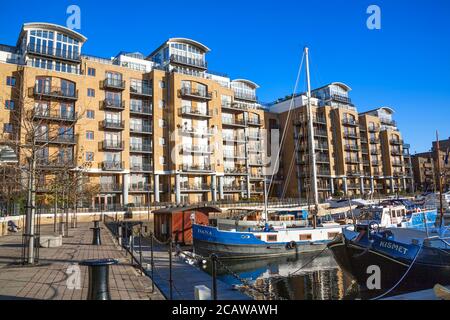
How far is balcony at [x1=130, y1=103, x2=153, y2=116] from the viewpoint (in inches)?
2041

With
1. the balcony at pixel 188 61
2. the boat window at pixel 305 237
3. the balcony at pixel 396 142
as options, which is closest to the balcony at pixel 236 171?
the balcony at pixel 188 61

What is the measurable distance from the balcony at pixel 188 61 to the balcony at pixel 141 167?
17284 mm

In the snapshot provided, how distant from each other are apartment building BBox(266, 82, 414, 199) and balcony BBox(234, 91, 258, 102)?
4.55 metres

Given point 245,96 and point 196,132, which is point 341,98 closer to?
point 245,96

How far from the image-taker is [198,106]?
2232 inches

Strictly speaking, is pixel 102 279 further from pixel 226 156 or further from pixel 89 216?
pixel 226 156

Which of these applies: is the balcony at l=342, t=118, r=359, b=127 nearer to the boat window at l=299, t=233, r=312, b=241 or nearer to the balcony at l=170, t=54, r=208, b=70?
the balcony at l=170, t=54, r=208, b=70

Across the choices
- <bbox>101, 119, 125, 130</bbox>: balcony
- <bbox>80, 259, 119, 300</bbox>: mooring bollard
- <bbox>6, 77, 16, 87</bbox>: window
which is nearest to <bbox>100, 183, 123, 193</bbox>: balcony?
<bbox>101, 119, 125, 130</bbox>: balcony

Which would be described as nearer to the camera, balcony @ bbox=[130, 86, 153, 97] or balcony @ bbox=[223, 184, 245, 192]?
balcony @ bbox=[130, 86, 153, 97]

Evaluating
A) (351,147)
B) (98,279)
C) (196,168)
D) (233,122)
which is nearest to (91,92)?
(196,168)

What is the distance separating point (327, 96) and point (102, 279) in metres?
79.7

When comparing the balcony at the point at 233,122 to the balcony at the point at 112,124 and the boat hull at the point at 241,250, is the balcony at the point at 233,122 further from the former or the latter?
the boat hull at the point at 241,250

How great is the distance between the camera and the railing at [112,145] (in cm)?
4791
